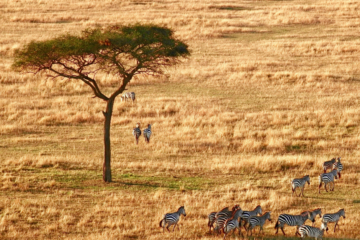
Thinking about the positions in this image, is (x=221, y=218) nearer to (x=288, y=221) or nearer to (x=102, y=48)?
(x=288, y=221)

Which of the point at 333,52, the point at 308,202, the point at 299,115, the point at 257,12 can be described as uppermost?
the point at 257,12

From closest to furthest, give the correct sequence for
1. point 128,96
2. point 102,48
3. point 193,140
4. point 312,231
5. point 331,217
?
1. point 312,231
2. point 331,217
3. point 102,48
4. point 193,140
5. point 128,96

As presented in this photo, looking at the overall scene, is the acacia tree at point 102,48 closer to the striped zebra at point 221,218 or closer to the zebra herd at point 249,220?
the zebra herd at point 249,220

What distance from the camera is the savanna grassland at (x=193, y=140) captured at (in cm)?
1784

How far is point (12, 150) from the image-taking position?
83.7 ft

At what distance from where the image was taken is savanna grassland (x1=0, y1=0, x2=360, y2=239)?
17844 millimetres

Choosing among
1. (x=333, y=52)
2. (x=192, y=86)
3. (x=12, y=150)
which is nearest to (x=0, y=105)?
(x=12, y=150)

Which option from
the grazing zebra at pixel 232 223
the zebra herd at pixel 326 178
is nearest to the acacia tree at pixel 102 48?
the zebra herd at pixel 326 178

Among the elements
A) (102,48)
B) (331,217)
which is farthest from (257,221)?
(102,48)

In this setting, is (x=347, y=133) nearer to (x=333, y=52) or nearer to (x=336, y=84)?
(x=336, y=84)

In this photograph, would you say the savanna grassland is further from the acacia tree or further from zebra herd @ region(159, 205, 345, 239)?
the acacia tree

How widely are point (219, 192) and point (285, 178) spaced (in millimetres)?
2838

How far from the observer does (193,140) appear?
26.8 meters

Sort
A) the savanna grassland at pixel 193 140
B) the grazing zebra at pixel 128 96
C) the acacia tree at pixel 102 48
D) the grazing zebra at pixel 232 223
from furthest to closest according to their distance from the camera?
the grazing zebra at pixel 128 96, the acacia tree at pixel 102 48, the savanna grassland at pixel 193 140, the grazing zebra at pixel 232 223
